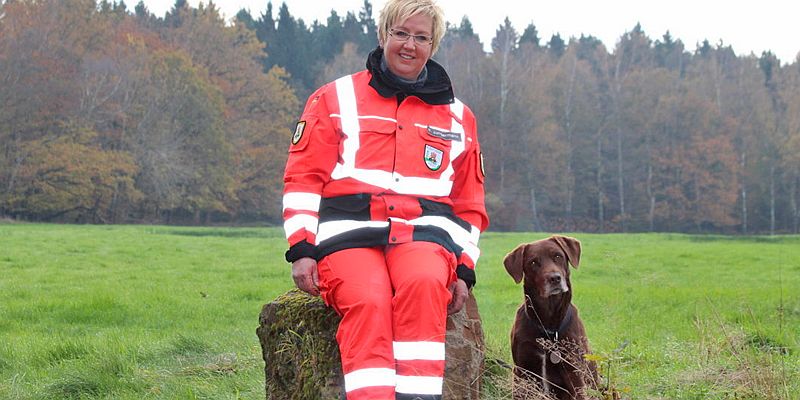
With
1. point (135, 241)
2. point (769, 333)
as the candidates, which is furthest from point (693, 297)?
point (135, 241)

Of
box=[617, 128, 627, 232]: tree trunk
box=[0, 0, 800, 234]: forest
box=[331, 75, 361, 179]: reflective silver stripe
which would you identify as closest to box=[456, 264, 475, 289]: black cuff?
box=[331, 75, 361, 179]: reflective silver stripe

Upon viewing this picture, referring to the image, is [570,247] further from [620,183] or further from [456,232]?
[620,183]

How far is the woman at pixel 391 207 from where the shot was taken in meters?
3.63

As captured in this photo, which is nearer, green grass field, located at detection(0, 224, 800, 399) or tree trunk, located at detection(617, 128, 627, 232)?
green grass field, located at detection(0, 224, 800, 399)

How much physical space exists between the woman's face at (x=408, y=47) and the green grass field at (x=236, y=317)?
1433 mm

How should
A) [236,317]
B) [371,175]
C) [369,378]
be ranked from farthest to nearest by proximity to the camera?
[236,317] → [371,175] → [369,378]

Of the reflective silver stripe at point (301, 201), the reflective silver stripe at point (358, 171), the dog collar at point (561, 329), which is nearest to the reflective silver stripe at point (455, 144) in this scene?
the reflective silver stripe at point (358, 171)

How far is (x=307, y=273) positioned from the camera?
3.95 metres

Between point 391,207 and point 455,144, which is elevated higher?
point 455,144

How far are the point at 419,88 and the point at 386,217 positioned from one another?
2.38 feet

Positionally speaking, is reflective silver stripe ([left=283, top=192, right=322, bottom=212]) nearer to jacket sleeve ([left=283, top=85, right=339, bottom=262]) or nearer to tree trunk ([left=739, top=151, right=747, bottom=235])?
jacket sleeve ([left=283, top=85, right=339, bottom=262])

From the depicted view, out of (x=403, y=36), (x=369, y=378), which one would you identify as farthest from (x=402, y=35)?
(x=369, y=378)

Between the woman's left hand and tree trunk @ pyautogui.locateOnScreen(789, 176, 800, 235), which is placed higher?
tree trunk @ pyautogui.locateOnScreen(789, 176, 800, 235)

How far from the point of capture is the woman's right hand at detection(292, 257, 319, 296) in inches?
156
